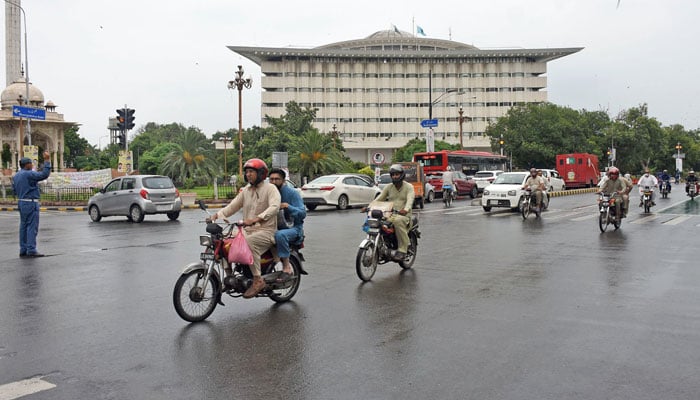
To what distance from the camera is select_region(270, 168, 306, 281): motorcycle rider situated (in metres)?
6.70

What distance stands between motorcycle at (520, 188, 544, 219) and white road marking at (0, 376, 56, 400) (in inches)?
682

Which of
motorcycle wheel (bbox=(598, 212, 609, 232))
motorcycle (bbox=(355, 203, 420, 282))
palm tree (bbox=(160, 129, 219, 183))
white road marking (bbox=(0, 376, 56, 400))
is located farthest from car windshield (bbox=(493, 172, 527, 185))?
palm tree (bbox=(160, 129, 219, 183))

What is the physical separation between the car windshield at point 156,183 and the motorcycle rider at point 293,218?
14.3m

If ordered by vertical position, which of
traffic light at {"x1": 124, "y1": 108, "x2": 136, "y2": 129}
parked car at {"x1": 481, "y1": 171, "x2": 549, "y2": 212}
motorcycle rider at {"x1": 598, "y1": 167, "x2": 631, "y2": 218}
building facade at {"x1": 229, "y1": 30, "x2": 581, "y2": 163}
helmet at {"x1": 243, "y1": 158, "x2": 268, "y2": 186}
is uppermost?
building facade at {"x1": 229, "y1": 30, "x2": 581, "y2": 163}

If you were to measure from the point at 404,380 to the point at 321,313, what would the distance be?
2278mm

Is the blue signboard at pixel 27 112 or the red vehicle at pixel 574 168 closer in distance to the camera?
the blue signboard at pixel 27 112

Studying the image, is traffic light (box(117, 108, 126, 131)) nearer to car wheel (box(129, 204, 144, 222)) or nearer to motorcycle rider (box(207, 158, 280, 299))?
car wheel (box(129, 204, 144, 222))

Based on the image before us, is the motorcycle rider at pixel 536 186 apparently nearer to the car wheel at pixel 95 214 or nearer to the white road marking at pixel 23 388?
the car wheel at pixel 95 214

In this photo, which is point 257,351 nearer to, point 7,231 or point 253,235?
point 253,235

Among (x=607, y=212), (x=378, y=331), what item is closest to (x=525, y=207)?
(x=607, y=212)

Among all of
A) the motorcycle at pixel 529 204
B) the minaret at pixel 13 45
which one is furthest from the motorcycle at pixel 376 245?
the minaret at pixel 13 45

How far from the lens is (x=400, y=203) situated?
9.36 metres

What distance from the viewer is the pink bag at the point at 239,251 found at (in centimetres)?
618

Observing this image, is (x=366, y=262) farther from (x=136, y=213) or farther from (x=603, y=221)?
(x=136, y=213)
